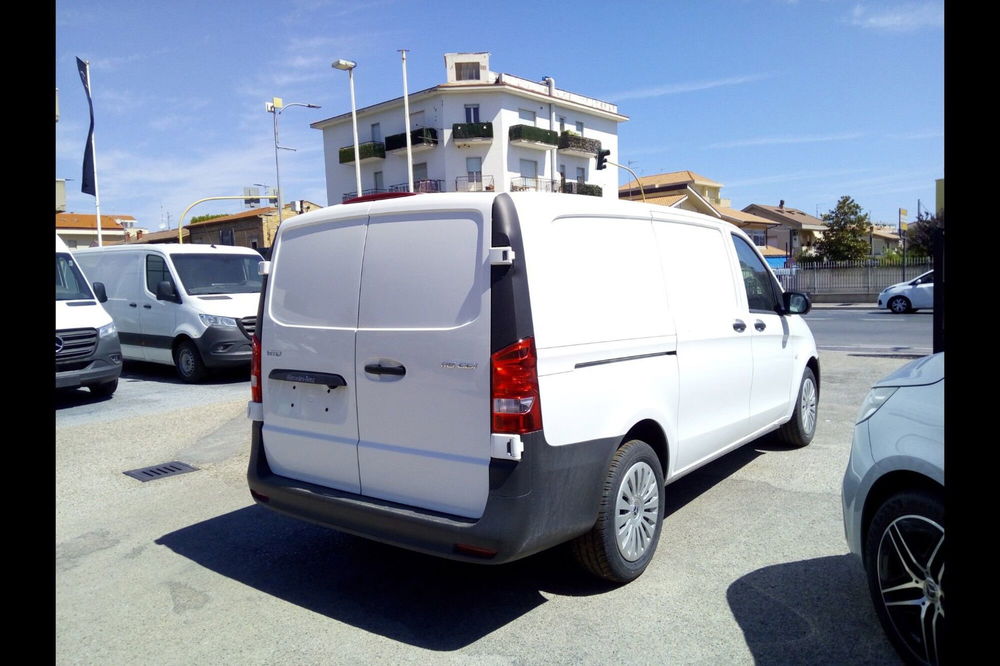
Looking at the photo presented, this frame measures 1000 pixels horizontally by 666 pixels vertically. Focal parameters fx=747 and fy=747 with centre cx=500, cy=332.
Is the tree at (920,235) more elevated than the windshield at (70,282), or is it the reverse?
the tree at (920,235)

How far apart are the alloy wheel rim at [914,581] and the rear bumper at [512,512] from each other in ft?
4.10

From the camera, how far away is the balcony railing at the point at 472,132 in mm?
52312

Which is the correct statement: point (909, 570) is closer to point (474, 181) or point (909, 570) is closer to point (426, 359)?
point (426, 359)

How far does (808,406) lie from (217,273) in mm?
9503

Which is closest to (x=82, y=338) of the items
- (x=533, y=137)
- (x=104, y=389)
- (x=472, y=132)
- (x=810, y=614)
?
(x=104, y=389)

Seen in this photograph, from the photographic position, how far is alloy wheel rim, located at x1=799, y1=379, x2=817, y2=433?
21.2ft

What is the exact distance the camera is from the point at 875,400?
3248 mm

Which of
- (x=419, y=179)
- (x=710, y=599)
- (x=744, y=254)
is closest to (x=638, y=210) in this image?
(x=744, y=254)

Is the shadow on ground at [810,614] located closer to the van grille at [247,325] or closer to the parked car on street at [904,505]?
the parked car on street at [904,505]

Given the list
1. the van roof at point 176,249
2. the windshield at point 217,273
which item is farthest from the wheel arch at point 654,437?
the van roof at point 176,249

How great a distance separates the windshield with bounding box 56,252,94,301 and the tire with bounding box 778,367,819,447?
29.7 feet
